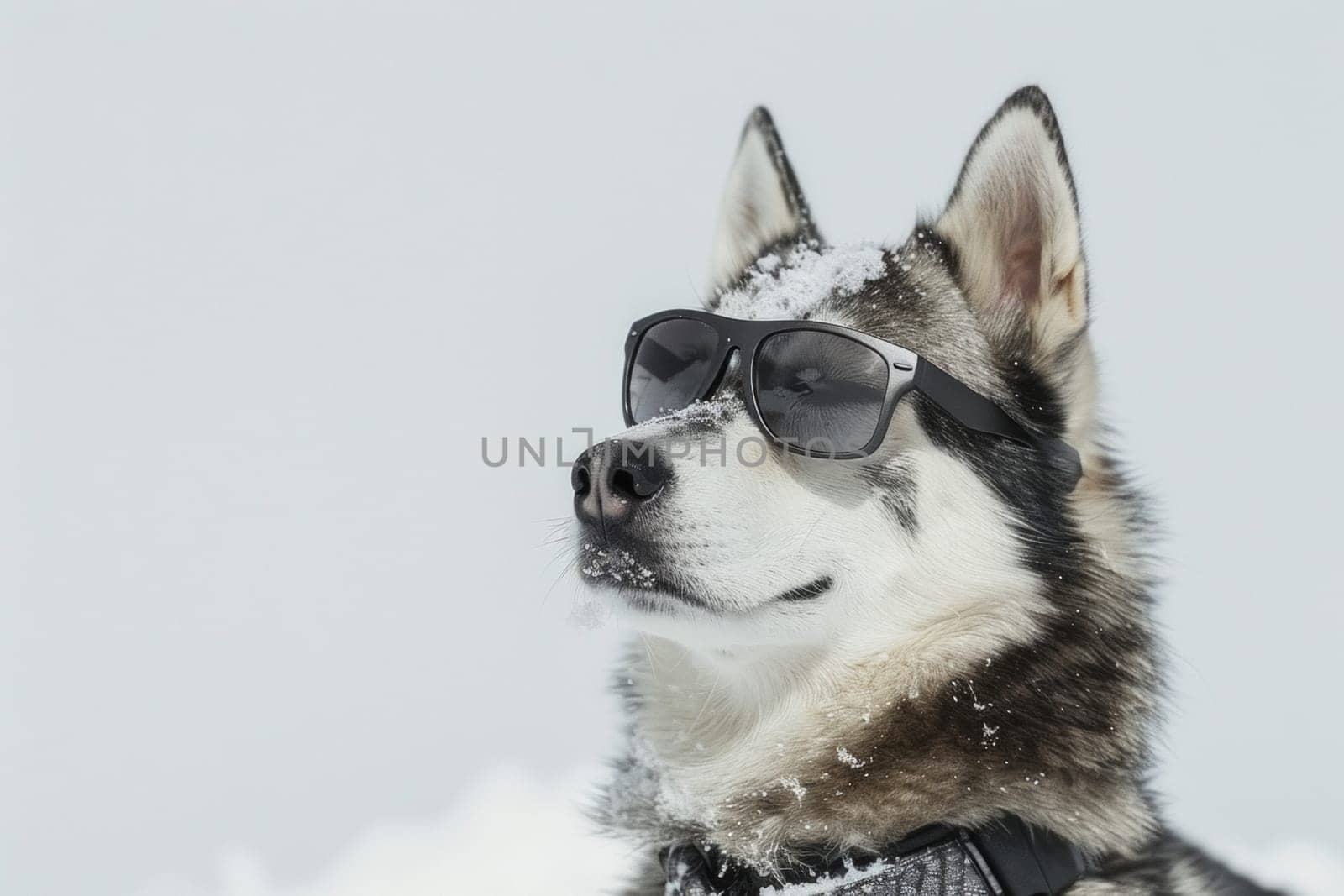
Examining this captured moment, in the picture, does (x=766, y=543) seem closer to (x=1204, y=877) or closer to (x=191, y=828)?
(x=1204, y=877)

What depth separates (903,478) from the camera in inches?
94.0

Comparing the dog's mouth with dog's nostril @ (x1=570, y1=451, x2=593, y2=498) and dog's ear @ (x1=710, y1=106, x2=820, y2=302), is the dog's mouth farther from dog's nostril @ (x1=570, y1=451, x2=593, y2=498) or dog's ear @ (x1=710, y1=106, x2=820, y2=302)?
dog's ear @ (x1=710, y1=106, x2=820, y2=302)

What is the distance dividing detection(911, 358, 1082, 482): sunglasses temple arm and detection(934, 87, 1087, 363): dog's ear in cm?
24

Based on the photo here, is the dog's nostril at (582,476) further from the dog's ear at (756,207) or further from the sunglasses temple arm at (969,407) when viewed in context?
the dog's ear at (756,207)

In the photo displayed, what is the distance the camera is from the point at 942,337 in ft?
8.59

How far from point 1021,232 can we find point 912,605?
3.56ft

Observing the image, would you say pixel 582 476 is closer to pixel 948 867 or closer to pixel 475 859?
pixel 948 867

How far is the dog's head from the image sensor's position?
2.21 m

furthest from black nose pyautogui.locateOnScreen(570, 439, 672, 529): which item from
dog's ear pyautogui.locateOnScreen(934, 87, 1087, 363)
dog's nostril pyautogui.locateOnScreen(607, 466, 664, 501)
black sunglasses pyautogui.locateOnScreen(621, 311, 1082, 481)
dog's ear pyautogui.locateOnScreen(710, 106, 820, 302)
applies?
dog's ear pyautogui.locateOnScreen(710, 106, 820, 302)

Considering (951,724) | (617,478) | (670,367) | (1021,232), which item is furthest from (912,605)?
(1021,232)

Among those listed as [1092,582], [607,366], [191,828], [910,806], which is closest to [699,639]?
[910,806]

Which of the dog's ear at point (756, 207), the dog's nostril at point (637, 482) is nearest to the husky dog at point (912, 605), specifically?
the dog's nostril at point (637, 482)

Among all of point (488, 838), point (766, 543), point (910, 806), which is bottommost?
point (488, 838)

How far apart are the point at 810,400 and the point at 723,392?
0.25 metres
